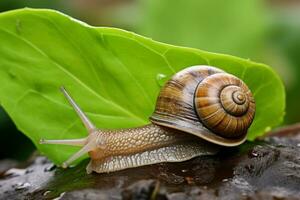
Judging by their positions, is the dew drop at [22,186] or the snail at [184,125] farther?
the dew drop at [22,186]

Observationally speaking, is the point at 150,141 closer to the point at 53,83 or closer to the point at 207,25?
the point at 53,83

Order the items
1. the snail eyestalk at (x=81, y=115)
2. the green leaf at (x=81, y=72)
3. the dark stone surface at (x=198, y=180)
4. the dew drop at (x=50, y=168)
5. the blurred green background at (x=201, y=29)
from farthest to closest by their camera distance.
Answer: the blurred green background at (x=201, y=29)
the dew drop at (x=50, y=168)
the snail eyestalk at (x=81, y=115)
the green leaf at (x=81, y=72)
the dark stone surface at (x=198, y=180)

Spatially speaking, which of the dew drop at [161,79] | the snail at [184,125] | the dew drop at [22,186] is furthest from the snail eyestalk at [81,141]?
the dew drop at [161,79]

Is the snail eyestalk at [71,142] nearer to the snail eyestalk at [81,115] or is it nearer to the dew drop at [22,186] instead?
the snail eyestalk at [81,115]

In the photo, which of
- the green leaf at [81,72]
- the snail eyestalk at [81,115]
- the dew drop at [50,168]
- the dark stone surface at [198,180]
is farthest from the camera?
the dew drop at [50,168]

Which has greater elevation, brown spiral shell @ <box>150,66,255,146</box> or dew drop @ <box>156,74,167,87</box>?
dew drop @ <box>156,74,167,87</box>

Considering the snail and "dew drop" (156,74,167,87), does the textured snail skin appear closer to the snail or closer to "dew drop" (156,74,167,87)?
the snail

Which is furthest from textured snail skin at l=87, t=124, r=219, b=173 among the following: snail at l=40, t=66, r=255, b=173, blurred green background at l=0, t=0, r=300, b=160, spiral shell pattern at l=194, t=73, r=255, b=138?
blurred green background at l=0, t=0, r=300, b=160

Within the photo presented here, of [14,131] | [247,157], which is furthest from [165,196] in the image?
[14,131]
